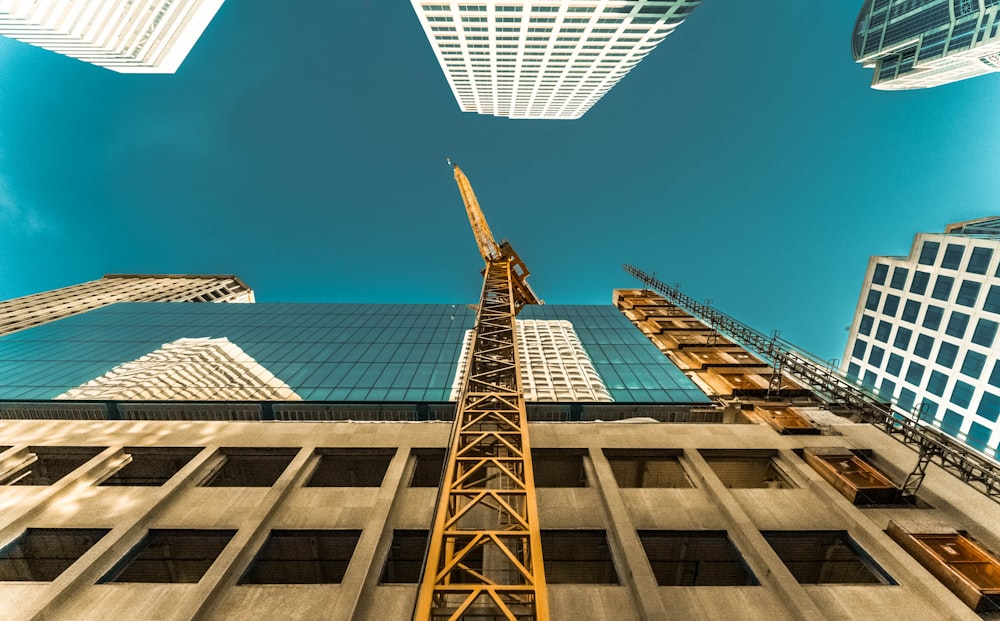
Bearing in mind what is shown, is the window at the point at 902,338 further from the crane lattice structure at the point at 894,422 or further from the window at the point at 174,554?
the window at the point at 174,554

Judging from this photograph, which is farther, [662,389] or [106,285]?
[106,285]

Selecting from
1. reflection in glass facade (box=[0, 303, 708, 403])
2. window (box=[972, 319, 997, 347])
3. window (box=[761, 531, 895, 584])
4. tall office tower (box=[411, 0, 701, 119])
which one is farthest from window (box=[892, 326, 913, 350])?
tall office tower (box=[411, 0, 701, 119])

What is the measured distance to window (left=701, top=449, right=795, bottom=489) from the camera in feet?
68.0

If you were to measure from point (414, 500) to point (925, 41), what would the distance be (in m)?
155

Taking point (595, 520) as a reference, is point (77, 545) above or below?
below

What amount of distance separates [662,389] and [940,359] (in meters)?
47.9

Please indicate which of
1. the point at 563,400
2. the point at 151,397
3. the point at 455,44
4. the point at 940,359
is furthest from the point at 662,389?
the point at 455,44

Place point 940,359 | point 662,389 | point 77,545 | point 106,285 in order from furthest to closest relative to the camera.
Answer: point 106,285
point 940,359
point 662,389
point 77,545

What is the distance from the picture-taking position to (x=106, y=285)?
76.9 meters

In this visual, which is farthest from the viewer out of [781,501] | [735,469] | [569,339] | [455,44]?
[455,44]

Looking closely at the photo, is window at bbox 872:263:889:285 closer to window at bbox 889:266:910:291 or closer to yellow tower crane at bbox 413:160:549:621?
window at bbox 889:266:910:291

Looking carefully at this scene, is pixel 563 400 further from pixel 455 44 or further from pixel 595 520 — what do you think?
pixel 455 44

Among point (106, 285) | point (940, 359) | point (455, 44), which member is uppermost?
point (455, 44)

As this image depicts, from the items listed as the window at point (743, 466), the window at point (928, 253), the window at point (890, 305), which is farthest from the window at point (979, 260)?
the window at point (743, 466)
